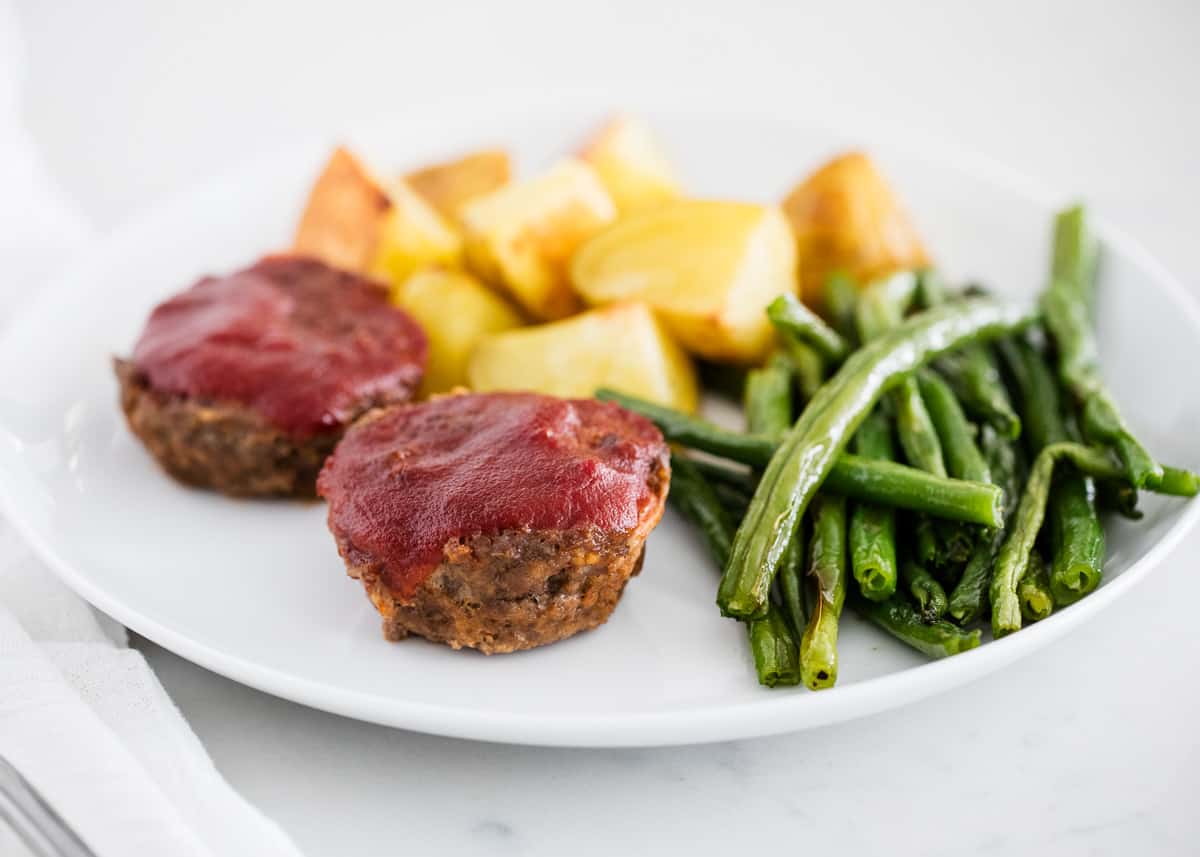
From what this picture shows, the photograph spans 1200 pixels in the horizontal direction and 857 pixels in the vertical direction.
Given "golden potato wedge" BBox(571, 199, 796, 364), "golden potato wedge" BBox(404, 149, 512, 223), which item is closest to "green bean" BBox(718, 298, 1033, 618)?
"golden potato wedge" BBox(571, 199, 796, 364)

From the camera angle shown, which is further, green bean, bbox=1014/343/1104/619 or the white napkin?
green bean, bbox=1014/343/1104/619

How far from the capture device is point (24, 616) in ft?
12.4

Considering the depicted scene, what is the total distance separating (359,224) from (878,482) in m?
2.71

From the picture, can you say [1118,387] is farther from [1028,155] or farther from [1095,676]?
[1028,155]

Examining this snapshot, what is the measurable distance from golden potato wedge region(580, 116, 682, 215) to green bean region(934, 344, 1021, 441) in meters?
1.59

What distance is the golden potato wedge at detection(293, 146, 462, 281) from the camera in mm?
5281

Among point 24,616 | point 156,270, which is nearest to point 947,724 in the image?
point 24,616

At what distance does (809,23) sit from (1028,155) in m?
1.87

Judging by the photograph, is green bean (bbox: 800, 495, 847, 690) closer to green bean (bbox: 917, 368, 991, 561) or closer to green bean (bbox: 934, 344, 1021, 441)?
green bean (bbox: 917, 368, 991, 561)

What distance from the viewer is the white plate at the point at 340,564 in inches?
128

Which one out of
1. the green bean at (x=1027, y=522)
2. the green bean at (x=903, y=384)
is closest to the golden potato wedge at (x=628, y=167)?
the green bean at (x=903, y=384)

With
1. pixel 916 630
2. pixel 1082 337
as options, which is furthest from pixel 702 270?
pixel 916 630

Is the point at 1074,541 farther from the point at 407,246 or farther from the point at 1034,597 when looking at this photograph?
the point at 407,246

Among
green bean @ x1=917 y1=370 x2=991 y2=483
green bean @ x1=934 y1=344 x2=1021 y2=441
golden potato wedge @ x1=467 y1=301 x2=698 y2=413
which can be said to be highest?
golden potato wedge @ x1=467 y1=301 x2=698 y2=413
